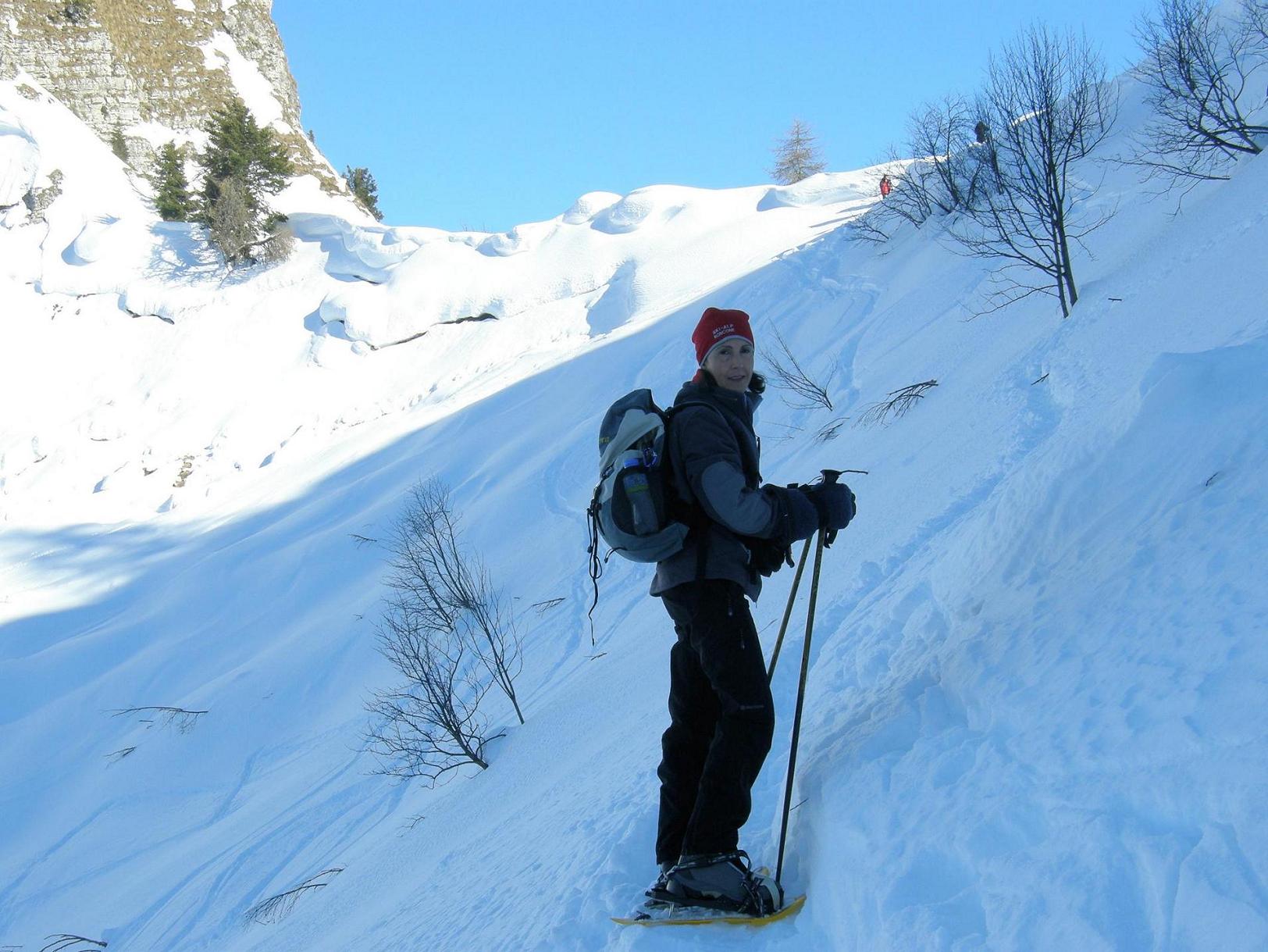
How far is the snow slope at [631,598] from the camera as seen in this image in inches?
87.0

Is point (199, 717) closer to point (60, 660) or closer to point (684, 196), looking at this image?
point (60, 660)

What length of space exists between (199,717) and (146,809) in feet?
4.93

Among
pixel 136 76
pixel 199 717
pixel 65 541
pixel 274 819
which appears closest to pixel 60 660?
pixel 199 717

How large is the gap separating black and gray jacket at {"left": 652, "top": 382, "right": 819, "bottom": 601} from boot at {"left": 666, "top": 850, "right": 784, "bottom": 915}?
2.72ft

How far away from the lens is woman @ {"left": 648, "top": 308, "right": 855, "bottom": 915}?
8.67 feet

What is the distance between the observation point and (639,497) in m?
2.65

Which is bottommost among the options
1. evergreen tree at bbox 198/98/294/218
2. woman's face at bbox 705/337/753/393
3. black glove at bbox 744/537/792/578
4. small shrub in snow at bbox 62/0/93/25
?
black glove at bbox 744/537/792/578

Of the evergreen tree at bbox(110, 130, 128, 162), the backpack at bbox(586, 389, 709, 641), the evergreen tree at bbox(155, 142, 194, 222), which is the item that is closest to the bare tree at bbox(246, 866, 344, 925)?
the backpack at bbox(586, 389, 709, 641)

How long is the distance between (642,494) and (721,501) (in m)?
0.25

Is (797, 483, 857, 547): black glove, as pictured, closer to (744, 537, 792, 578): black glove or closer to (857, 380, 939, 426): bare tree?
(744, 537, 792, 578): black glove

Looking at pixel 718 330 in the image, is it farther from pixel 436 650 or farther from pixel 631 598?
pixel 436 650

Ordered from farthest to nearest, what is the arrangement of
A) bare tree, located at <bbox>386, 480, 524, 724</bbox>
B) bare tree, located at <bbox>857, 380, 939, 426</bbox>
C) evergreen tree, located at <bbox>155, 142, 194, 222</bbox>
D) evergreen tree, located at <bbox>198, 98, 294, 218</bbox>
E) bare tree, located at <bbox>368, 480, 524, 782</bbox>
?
evergreen tree, located at <bbox>155, 142, 194, 222</bbox> < evergreen tree, located at <bbox>198, 98, 294, 218</bbox> < bare tree, located at <bbox>386, 480, 524, 724</bbox> < bare tree, located at <bbox>857, 380, 939, 426</bbox> < bare tree, located at <bbox>368, 480, 524, 782</bbox>

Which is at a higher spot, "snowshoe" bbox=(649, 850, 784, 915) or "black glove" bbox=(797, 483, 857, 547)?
"black glove" bbox=(797, 483, 857, 547)

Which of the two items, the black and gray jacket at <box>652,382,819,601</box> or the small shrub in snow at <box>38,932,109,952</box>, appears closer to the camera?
the black and gray jacket at <box>652,382,819,601</box>
